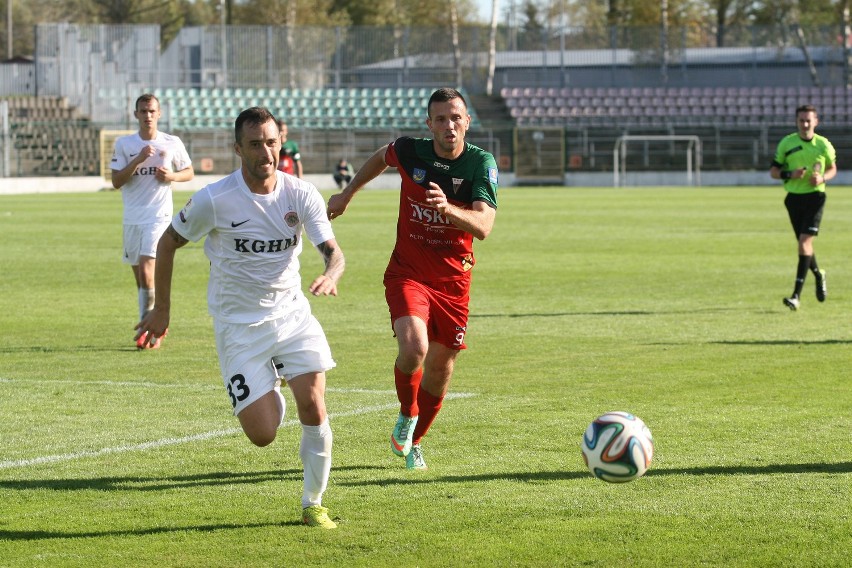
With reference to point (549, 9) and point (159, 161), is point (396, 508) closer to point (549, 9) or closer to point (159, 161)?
point (159, 161)

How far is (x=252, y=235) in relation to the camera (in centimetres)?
646

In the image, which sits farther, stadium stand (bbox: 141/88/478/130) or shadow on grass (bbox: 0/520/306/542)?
stadium stand (bbox: 141/88/478/130)

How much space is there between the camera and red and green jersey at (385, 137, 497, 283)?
7699mm

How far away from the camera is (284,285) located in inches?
259

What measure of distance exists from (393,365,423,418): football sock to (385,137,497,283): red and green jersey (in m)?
0.55

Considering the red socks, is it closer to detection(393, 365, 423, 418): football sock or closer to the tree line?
detection(393, 365, 423, 418): football sock

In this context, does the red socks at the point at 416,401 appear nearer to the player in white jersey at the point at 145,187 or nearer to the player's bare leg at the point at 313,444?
the player's bare leg at the point at 313,444

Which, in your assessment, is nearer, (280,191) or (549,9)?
(280,191)

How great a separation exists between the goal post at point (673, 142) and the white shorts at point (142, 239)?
44.4 m

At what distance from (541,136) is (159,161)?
44474mm

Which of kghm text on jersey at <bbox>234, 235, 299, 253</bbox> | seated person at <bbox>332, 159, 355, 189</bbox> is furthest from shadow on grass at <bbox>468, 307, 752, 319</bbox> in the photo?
seated person at <bbox>332, 159, 355, 189</bbox>

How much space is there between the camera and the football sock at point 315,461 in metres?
6.17

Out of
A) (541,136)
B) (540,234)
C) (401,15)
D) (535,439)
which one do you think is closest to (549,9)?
(401,15)

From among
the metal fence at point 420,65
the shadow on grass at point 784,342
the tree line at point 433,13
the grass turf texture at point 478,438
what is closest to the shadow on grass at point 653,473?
the grass turf texture at point 478,438
